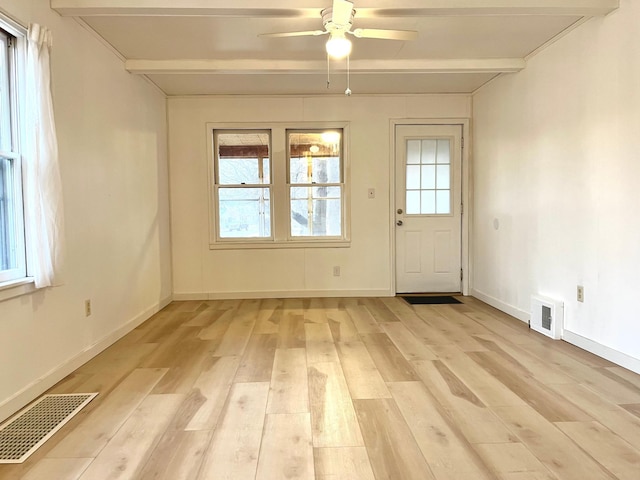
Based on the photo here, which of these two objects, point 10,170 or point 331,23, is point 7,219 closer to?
point 10,170

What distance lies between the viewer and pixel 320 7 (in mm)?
2707

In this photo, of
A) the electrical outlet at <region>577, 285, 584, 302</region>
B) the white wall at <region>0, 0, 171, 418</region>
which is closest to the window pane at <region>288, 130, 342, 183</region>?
the white wall at <region>0, 0, 171, 418</region>

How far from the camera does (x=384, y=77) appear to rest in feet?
13.9

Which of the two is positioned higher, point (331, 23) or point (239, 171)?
point (331, 23)

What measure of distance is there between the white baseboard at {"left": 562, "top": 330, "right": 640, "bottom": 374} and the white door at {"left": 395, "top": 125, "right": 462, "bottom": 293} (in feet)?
6.47

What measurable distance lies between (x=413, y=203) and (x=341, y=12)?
9.89 feet

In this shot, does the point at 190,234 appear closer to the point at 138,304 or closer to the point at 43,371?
the point at 138,304

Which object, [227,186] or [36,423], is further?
[227,186]

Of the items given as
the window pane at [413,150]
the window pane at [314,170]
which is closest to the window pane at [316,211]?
the window pane at [314,170]

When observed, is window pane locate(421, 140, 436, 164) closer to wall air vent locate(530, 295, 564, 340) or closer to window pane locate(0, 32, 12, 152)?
wall air vent locate(530, 295, 564, 340)

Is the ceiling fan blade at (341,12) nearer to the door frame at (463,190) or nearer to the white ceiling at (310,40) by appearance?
the white ceiling at (310,40)

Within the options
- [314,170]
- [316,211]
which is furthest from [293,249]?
[314,170]

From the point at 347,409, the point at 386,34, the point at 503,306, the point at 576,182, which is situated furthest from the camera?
the point at 503,306

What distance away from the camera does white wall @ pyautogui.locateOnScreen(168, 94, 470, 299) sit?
4.83 meters
